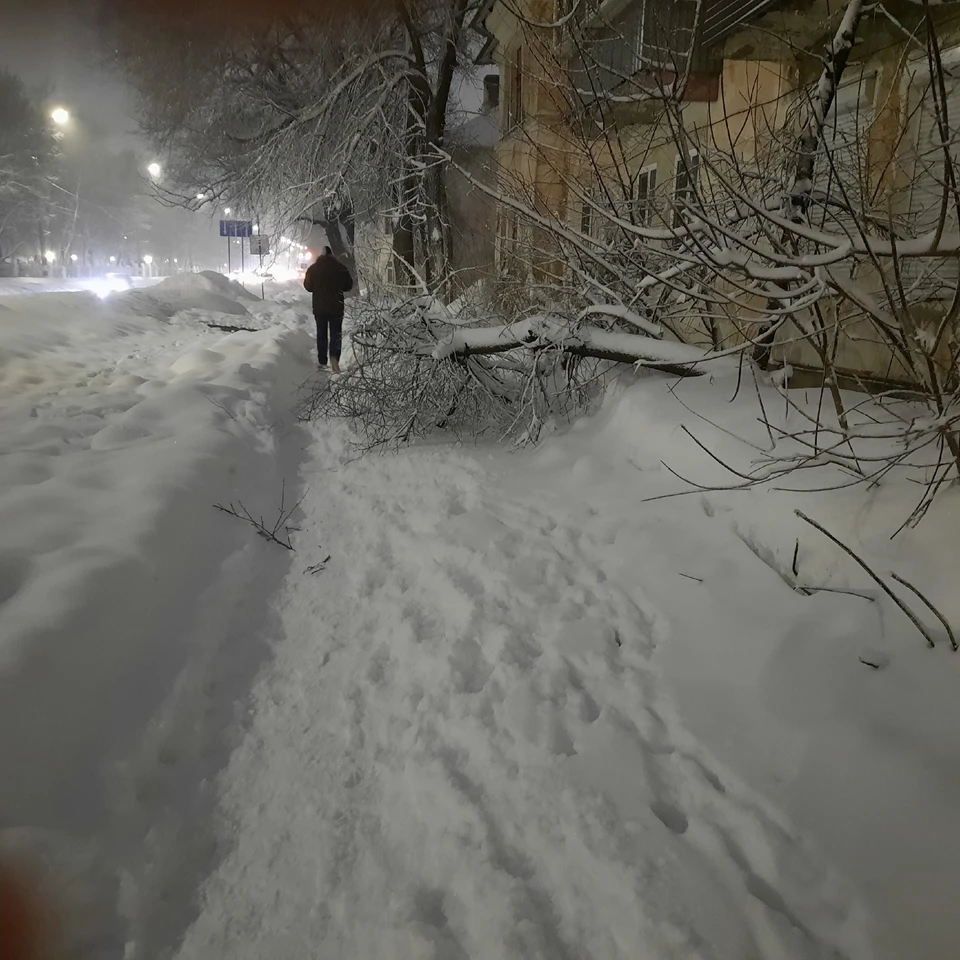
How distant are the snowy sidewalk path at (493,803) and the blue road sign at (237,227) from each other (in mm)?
14808

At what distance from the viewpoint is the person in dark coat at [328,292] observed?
964 cm

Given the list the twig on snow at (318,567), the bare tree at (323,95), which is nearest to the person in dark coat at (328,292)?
the bare tree at (323,95)

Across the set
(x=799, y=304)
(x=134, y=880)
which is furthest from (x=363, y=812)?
(x=799, y=304)

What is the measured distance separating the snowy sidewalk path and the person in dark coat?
22.5ft

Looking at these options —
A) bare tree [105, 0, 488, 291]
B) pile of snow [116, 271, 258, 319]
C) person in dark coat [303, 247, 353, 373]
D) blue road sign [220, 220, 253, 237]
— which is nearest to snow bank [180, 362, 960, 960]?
person in dark coat [303, 247, 353, 373]

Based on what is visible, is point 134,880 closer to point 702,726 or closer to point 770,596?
point 702,726

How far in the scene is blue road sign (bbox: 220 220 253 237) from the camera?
15898 mm

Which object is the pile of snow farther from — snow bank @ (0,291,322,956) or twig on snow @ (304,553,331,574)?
twig on snow @ (304,553,331,574)

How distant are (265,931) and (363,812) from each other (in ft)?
1.53

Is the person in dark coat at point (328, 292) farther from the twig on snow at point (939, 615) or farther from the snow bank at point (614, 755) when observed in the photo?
the twig on snow at point (939, 615)

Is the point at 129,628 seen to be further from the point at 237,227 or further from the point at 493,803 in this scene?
the point at 237,227

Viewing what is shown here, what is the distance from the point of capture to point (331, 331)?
998 cm

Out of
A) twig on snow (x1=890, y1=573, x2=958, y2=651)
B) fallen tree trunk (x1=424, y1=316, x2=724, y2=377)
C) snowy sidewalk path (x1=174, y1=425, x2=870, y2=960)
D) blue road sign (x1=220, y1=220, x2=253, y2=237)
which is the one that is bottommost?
snowy sidewalk path (x1=174, y1=425, x2=870, y2=960)

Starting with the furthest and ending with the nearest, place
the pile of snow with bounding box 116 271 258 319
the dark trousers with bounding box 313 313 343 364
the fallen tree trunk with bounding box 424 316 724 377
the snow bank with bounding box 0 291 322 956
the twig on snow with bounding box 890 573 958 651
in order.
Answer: the pile of snow with bounding box 116 271 258 319
the dark trousers with bounding box 313 313 343 364
the fallen tree trunk with bounding box 424 316 724 377
the twig on snow with bounding box 890 573 958 651
the snow bank with bounding box 0 291 322 956
